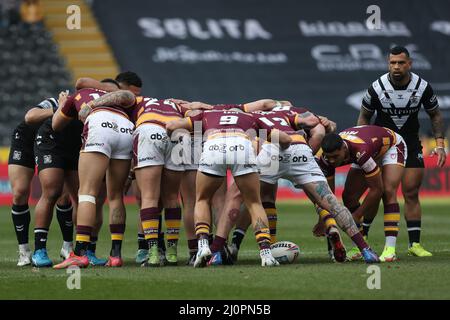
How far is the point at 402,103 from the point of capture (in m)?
12.4

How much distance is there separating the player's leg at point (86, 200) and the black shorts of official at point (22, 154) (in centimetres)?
136

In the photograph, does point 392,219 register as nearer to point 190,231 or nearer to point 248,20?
Result: point 190,231

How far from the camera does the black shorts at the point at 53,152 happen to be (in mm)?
11320

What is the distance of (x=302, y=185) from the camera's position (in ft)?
36.1

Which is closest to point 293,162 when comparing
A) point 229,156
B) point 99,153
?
point 229,156

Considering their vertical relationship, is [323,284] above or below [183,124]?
below

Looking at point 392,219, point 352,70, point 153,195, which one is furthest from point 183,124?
point 352,70

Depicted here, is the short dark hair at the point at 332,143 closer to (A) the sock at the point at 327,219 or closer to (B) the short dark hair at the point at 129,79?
(A) the sock at the point at 327,219

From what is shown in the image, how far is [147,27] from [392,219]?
20028mm

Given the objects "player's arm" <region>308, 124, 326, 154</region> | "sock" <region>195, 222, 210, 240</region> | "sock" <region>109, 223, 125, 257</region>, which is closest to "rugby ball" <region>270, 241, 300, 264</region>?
"sock" <region>195, 222, 210, 240</region>

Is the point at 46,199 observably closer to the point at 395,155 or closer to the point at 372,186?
the point at 372,186

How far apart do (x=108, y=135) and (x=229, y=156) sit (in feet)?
4.34
